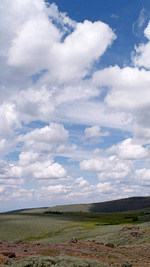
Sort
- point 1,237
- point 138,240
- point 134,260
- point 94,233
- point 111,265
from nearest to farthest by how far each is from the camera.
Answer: point 111,265 → point 134,260 → point 138,240 → point 94,233 → point 1,237

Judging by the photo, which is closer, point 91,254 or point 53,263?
point 53,263

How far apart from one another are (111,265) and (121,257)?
17.1 feet

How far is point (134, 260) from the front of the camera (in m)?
27.5

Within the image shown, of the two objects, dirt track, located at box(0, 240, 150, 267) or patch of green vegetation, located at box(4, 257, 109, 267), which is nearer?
patch of green vegetation, located at box(4, 257, 109, 267)

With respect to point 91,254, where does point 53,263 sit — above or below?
above

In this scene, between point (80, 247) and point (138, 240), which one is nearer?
point (80, 247)

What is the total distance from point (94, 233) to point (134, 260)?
3171 centimetres

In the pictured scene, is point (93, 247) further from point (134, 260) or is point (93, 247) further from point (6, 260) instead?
point (6, 260)

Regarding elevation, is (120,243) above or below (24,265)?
below

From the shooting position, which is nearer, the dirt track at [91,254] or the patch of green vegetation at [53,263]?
the patch of green vegetation at [53,263]

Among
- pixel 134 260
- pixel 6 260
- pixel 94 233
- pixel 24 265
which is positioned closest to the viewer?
pixel 24 265

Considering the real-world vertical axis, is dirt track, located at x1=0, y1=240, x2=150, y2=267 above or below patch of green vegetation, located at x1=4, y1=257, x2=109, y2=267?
below

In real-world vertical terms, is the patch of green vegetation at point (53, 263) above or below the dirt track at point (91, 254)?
above

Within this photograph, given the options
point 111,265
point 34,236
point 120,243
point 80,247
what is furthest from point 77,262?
point 34,236
